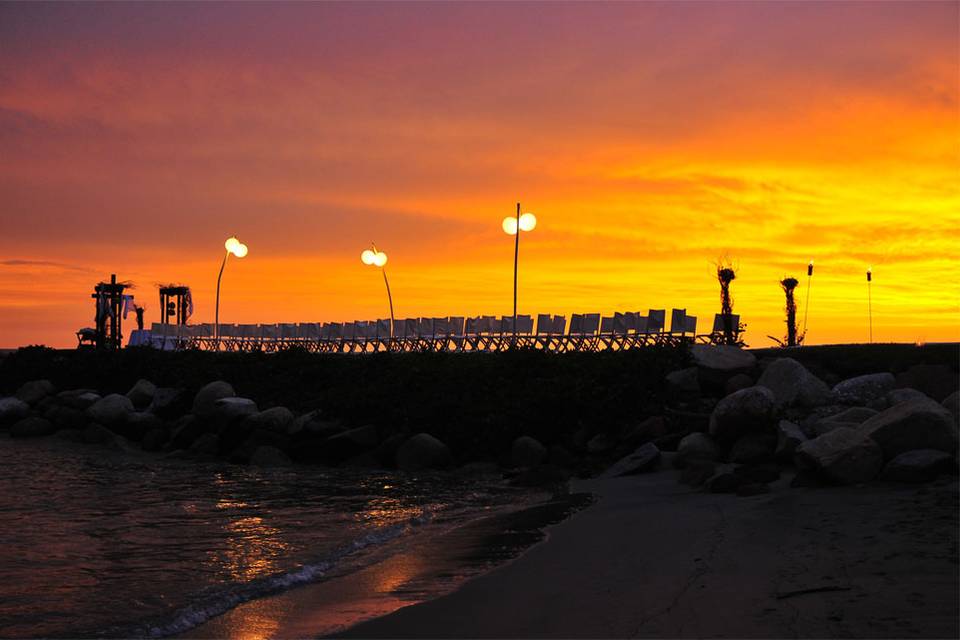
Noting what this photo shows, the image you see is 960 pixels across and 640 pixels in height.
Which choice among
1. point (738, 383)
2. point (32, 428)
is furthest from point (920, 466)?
point (32, 428)

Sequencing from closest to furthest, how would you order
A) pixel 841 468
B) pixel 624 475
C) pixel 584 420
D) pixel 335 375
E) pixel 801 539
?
pixel 801 539
pixel 841 468
pixel 624 475
pixel 584 420
pixel 335 375

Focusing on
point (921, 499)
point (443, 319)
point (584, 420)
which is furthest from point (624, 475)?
point (443, 319)

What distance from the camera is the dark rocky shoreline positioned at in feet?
35.1

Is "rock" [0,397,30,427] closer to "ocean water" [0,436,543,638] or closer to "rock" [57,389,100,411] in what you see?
"rock" [57,389,100,411]

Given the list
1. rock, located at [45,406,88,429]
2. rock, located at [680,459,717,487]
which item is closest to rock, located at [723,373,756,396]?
rock, located at [680,459,717,487]

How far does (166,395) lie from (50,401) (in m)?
4.85

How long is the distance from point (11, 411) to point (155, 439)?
20.4 ft

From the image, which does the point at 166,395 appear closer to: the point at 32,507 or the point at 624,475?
the point at 32,507

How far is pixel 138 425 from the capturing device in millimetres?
22828

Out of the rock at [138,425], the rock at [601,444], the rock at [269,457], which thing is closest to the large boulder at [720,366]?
the rock at [601,444]

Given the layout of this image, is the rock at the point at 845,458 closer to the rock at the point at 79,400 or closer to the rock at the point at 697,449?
the rock at the point at 697,449

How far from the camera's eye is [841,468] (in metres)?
9.89

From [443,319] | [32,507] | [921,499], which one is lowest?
[32,507]

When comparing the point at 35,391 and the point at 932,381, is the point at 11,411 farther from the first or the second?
the point at 932,381
